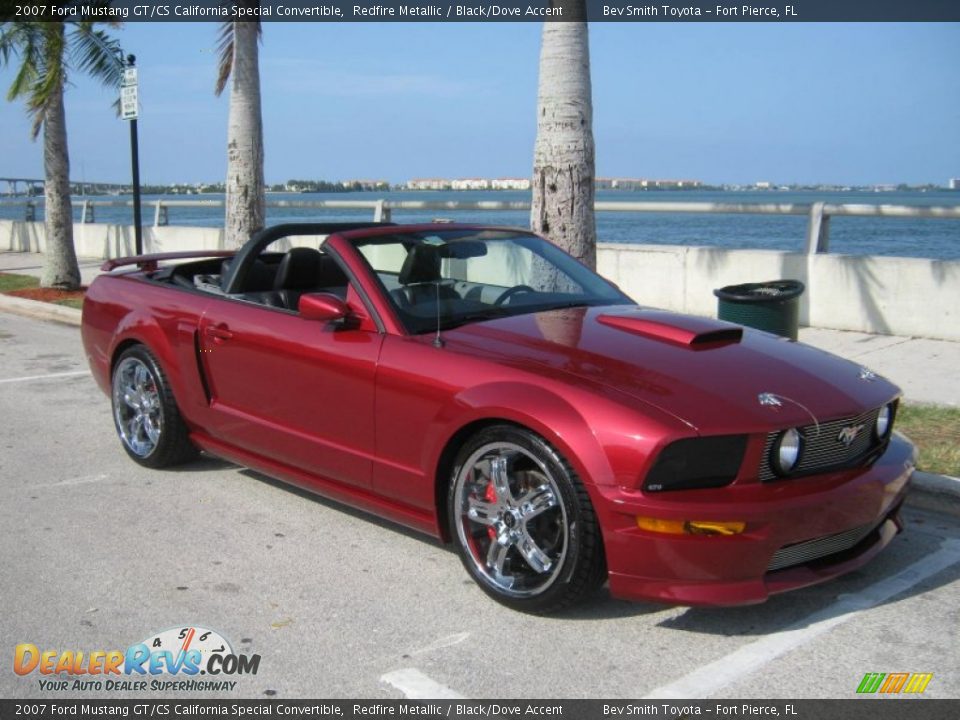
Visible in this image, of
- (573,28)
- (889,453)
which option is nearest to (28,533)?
(889,453)

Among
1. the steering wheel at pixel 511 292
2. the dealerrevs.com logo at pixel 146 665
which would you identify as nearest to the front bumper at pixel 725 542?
the dealerrevs.com logo at pixel 146 665

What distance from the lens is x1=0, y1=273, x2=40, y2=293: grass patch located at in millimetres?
16094

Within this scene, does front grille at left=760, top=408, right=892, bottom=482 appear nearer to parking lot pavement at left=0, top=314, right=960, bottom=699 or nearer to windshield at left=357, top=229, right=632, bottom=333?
parking lot pavement at left=0, top=314, right=960, bottom=699

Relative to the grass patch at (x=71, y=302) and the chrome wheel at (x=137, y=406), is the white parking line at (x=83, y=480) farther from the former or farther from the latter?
the grass patch at (x=71, y=302)

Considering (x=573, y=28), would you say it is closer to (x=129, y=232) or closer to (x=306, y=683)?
(x=306, y=683)

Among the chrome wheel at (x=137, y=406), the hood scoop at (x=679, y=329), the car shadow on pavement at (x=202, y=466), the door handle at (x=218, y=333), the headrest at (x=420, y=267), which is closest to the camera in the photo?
the hood scoop at (x=679, y=329)

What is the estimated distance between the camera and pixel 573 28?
26.4 feet

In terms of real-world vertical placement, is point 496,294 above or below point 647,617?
above

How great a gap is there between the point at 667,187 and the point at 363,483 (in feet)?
61.7

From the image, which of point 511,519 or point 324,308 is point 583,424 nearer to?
point 511,519

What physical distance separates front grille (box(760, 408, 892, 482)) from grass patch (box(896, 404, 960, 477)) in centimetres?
162

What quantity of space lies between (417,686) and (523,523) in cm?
83

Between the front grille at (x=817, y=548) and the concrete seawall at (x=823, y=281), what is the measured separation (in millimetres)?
5569

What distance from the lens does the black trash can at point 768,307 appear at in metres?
6.77
